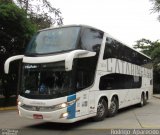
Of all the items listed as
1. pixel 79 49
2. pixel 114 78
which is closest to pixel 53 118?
pixel 79 49

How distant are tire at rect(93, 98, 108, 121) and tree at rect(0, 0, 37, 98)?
341 inches

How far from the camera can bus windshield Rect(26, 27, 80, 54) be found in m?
12.4

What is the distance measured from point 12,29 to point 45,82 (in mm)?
10193

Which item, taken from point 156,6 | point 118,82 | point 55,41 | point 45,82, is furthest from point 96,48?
point 156,6

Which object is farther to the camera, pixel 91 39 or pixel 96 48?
pixel 96 48

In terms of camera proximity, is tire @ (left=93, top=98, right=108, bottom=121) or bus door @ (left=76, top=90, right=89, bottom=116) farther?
tire @ (left=93, top=98, right=108, bottom=121)

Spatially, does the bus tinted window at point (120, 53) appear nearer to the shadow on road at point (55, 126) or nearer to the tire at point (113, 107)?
the tire at point (113, 107)

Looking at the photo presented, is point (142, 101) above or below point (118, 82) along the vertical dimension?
below

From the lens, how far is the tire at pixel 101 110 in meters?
14.2

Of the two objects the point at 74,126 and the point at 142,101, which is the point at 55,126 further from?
the point at 142,101

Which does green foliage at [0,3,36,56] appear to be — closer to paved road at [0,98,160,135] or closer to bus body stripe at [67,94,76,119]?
paved road at [0,98,160,135]

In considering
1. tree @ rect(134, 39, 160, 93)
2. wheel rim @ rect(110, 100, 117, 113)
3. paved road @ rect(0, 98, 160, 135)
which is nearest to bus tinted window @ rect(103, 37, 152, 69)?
wheel rim @ rect(110, 100, 117, 113)

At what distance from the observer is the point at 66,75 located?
468 inches

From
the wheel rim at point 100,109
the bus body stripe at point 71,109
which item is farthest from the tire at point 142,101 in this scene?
the bus body stripe at point 71,109
